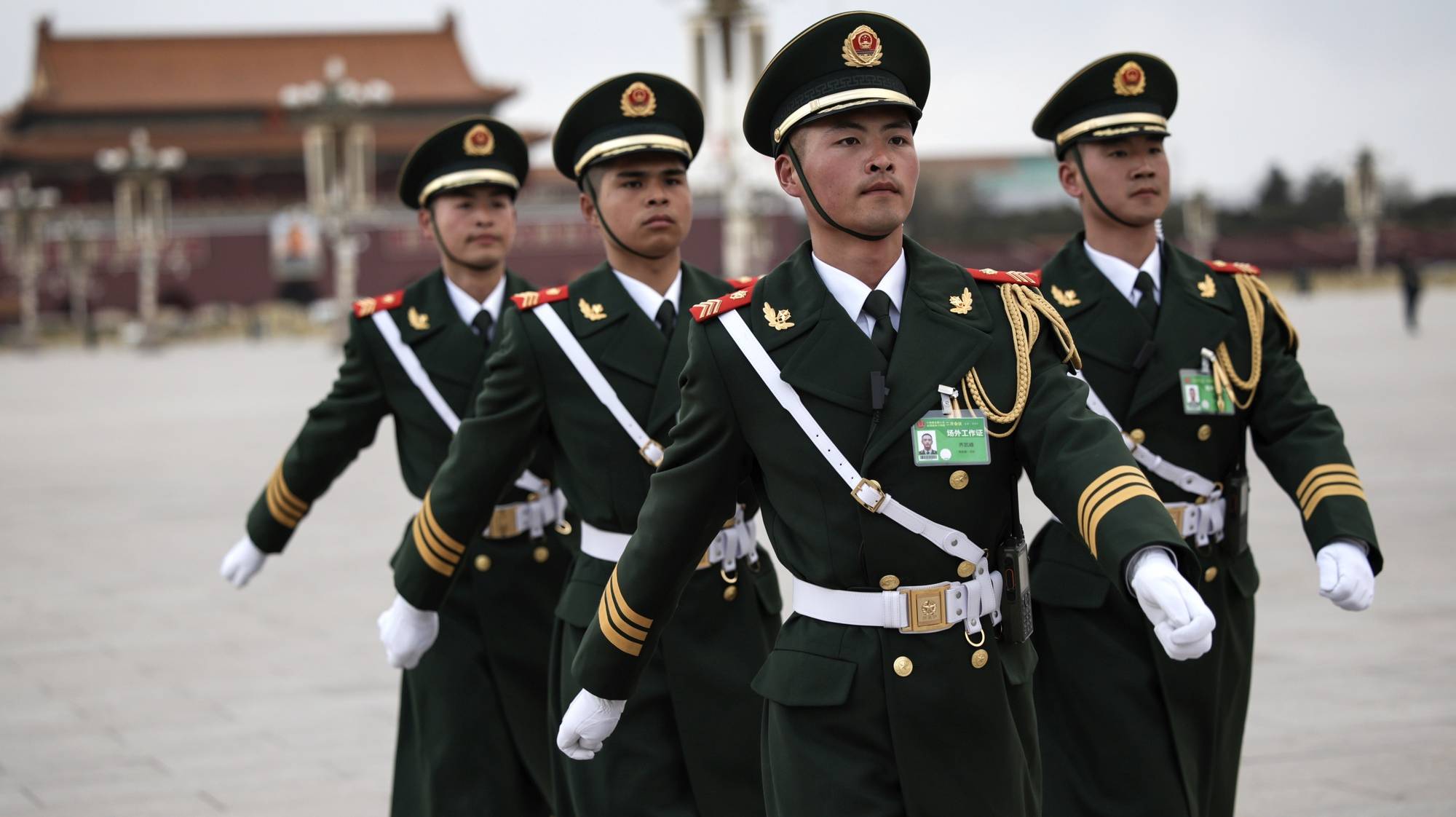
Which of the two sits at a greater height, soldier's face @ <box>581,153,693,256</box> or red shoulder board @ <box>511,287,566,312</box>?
soldier's face @ <box>581,153,693,256</box>

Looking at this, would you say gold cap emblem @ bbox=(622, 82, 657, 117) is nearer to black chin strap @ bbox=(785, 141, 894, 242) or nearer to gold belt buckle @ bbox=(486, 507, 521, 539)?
gold belt buckle @ bbox=(486, 507, 521, 539)

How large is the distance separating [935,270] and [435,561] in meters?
1.43

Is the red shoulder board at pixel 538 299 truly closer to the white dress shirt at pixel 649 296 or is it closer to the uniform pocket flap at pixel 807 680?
the white dress shirt at pixel 649 296

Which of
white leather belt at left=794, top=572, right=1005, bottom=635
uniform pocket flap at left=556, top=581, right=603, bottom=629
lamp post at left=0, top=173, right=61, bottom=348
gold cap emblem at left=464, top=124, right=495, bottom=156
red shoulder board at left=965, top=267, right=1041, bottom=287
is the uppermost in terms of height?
gold cap emblem at left=464, top=124, right=495, bottom=156

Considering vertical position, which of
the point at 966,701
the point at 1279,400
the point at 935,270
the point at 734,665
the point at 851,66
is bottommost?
the point at 734,665

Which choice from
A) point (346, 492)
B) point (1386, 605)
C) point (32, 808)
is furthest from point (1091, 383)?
point (346, 492)

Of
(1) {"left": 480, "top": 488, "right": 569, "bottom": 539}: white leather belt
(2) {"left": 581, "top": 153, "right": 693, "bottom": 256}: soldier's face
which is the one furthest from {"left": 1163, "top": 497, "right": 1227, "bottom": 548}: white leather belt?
(1) {"left": 480, "top": 488, "right": 569, "bottom": 539}: white leather belt

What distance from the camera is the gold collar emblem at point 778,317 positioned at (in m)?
2.66

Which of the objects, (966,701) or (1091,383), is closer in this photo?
(966,701)

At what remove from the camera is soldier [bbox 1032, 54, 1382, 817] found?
11.3ft

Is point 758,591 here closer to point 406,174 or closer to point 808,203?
point 808,203

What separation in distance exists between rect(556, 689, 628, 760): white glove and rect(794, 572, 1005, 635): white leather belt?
0.41 m

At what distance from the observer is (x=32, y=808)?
5.06 meters

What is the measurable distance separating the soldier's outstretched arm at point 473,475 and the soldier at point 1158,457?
3.81 ft
